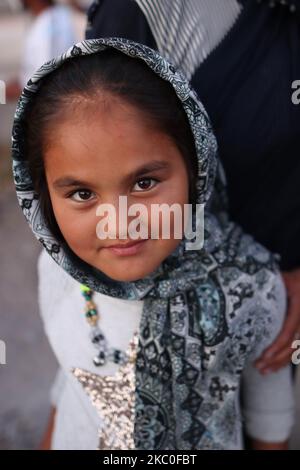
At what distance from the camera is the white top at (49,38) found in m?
2.58

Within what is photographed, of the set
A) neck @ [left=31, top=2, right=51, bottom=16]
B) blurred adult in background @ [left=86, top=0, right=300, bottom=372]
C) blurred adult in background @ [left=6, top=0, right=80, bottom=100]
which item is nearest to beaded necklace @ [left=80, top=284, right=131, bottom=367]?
blurred adult in background @ [left=86, top=0, right=300, bottom=372]

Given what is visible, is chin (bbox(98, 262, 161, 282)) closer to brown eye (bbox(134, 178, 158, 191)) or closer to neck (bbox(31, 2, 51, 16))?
brown eye (bbox(134, 178, 158, 191))

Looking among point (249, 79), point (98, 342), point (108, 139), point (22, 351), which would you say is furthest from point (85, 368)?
point (22, 351)

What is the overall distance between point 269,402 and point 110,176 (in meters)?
0.65

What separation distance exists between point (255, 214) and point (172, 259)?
0.30 meters

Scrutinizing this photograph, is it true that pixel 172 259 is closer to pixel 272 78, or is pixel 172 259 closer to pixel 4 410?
pixel 272 78

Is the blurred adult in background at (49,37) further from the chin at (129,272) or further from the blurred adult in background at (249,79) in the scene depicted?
the chin at (129,272)

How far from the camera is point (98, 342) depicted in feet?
4.02

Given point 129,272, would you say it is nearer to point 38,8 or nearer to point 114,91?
point 114,91

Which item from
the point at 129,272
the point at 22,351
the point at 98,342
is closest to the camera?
the point at 129,272

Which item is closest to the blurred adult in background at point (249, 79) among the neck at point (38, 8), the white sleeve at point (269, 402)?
the white sleeve at point (269, 402)

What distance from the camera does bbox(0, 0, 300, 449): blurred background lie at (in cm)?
220

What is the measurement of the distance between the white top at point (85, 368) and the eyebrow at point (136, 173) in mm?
303

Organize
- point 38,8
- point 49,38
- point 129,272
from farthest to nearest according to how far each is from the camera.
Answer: point 38,8 < point 49,38 < point 129,272
